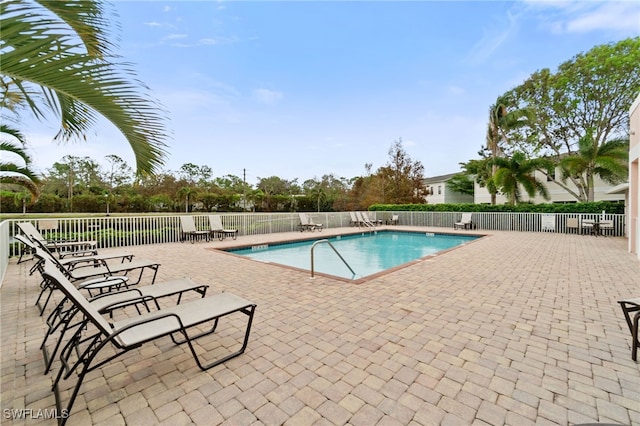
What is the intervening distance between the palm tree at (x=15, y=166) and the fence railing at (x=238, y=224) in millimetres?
946

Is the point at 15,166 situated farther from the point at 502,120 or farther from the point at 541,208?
the point at 502,120

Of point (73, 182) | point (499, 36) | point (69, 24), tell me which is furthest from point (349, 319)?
point (73, 182)

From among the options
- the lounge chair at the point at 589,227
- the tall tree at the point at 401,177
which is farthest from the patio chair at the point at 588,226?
the tall tree at the point at 401,177

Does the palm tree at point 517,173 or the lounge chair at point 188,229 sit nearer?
the lounge chair at point 188,229

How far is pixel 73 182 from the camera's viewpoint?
110 feet

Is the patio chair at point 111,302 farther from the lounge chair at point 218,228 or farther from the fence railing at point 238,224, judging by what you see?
the lounge chair at point 218,228

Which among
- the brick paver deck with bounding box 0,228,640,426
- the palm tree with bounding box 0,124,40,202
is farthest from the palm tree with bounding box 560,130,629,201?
the palm tree with bounding box 0,124,40,202

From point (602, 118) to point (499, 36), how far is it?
1371cm

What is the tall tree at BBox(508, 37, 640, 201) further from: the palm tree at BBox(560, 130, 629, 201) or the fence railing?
the fence railing

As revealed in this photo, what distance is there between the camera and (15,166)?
5473mm

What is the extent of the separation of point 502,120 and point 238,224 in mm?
20068

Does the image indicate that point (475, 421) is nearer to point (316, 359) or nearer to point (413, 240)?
point (316, 359)

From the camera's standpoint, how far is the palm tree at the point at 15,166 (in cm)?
507

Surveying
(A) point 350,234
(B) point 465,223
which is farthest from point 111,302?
(B) point 465,223
